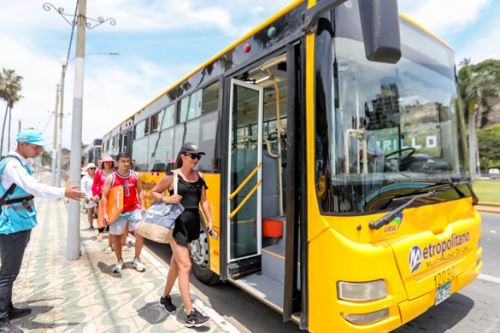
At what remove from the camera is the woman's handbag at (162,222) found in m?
3.20

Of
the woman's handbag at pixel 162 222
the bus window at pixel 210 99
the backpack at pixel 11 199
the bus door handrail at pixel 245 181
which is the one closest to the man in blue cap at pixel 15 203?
the backpack at pixel 11 199

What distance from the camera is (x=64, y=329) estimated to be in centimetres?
315

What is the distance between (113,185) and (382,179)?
3.84 m

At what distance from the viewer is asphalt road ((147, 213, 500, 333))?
318cm

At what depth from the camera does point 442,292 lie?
2.69 m

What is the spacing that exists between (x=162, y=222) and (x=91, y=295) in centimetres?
170

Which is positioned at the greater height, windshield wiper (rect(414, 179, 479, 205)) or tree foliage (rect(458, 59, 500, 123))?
tree foliage (rect(458, 59, 500, 123))

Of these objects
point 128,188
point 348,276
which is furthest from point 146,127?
point 348,276

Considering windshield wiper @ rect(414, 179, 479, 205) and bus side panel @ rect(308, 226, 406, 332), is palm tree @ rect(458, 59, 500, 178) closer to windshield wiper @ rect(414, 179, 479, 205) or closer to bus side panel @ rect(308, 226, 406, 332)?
windshield wiper @ rect(414, 179, 479, 205)

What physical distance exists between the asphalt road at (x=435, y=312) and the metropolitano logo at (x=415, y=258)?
3.52 feet

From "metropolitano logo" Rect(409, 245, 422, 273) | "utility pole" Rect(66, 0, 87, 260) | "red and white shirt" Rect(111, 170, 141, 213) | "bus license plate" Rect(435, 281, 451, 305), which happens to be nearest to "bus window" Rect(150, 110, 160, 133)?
"utility pole" Rect(66, 0, 87, 260)

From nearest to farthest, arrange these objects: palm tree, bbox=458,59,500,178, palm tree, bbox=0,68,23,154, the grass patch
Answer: the grass patch < palm tree, bbox=458,59,500,178 < palm tree, bbox=0,68,23,154

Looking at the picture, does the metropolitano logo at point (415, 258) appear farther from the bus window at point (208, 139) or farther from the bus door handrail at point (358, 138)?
the bus window at point (208, 139)

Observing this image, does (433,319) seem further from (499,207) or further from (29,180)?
(499,207)
